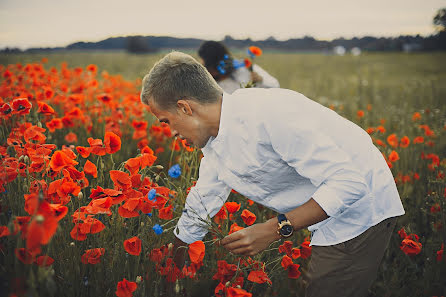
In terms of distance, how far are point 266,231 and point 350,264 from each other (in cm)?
57

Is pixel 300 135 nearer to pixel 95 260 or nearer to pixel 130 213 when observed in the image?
pixel 130 213

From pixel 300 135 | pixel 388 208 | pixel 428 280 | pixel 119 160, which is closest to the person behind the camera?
pixel 300 135

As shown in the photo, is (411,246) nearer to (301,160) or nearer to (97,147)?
(301,160)

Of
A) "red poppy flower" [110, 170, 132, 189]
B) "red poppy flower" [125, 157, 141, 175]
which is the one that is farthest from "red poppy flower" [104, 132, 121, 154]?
"red poppy flower" [110, 170, 132, 189]

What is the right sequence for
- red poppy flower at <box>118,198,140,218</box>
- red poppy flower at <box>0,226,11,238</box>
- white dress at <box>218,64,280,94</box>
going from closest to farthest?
1. red poppy flower at <box>0,226,11,238</box>
2. red poppy flower at <box>118,198,140,218</box>
3. white dress at <box>218,64,280,94</box>

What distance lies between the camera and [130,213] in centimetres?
145

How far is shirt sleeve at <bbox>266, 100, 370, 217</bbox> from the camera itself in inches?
49.2

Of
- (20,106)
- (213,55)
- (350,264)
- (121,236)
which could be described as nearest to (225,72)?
(213,55)

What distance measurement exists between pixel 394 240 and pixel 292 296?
0.91 metres

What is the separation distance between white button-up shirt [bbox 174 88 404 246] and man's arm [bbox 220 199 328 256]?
5 centimetres

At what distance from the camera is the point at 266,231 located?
1325 millimetres

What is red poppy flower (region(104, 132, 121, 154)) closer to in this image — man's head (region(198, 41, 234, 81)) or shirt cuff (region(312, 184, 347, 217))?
shirt cuff (region(312, 184, 347, 217))

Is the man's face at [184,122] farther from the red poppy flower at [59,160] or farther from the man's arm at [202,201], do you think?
the red poppy flower at [59,160]

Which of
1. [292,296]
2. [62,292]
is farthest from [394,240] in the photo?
[62,292]
